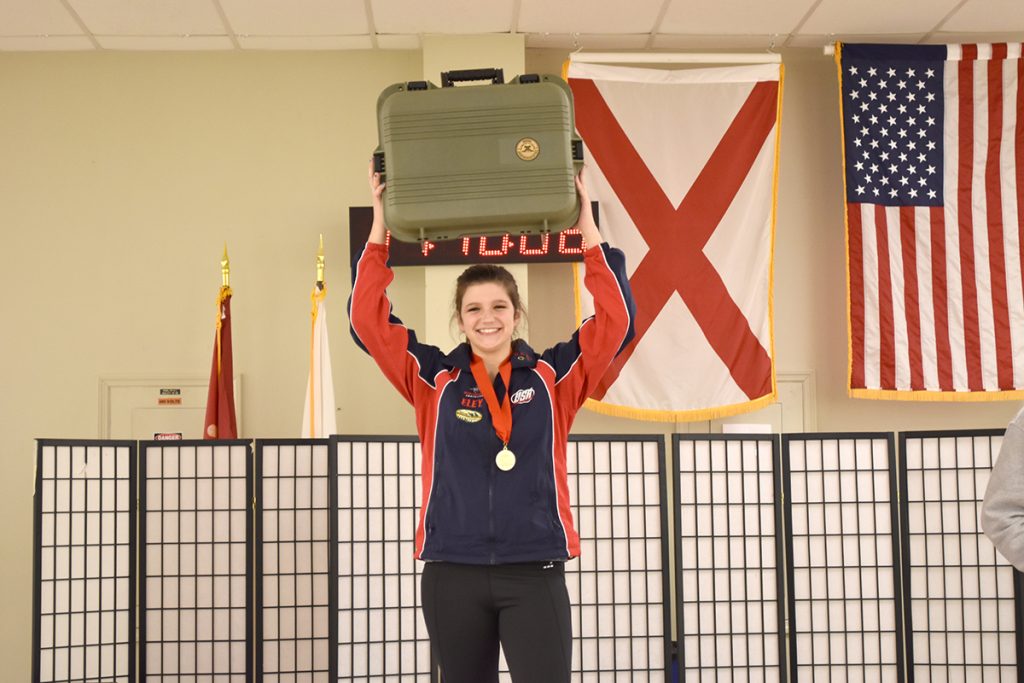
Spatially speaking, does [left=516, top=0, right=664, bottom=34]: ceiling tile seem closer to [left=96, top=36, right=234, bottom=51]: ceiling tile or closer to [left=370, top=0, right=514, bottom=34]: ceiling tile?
[left=370, top=0, right=514, bottom=34]: ceiling tile

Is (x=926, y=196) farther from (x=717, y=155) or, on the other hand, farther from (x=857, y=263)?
(x=717, y=155)

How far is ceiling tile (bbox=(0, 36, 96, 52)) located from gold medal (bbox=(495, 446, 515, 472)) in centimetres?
414

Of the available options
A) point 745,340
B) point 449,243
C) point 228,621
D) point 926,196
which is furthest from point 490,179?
point 926,196

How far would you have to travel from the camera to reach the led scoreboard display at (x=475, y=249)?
530 centimetres

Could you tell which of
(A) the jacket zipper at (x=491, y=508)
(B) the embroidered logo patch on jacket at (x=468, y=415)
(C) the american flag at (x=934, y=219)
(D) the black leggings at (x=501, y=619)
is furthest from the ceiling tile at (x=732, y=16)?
(D) the black leggings at (x=501, y=619)

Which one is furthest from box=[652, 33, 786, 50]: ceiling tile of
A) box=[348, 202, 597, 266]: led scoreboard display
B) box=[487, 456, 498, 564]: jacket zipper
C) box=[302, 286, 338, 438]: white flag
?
box=[487, 456, 498, 564]: jacket zipper

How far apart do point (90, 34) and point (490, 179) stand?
151 inches

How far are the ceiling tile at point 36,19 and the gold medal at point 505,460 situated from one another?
12.6ft

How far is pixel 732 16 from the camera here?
5266 mm

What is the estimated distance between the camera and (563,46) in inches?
223

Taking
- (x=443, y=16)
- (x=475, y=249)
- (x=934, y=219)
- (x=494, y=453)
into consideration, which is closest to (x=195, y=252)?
(x=475, y=249)

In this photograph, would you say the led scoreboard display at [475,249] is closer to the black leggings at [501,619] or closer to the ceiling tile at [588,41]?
the ceiling tile at [588,41]

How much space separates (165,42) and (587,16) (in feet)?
7.47

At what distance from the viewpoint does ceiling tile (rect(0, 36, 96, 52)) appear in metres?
5.39
